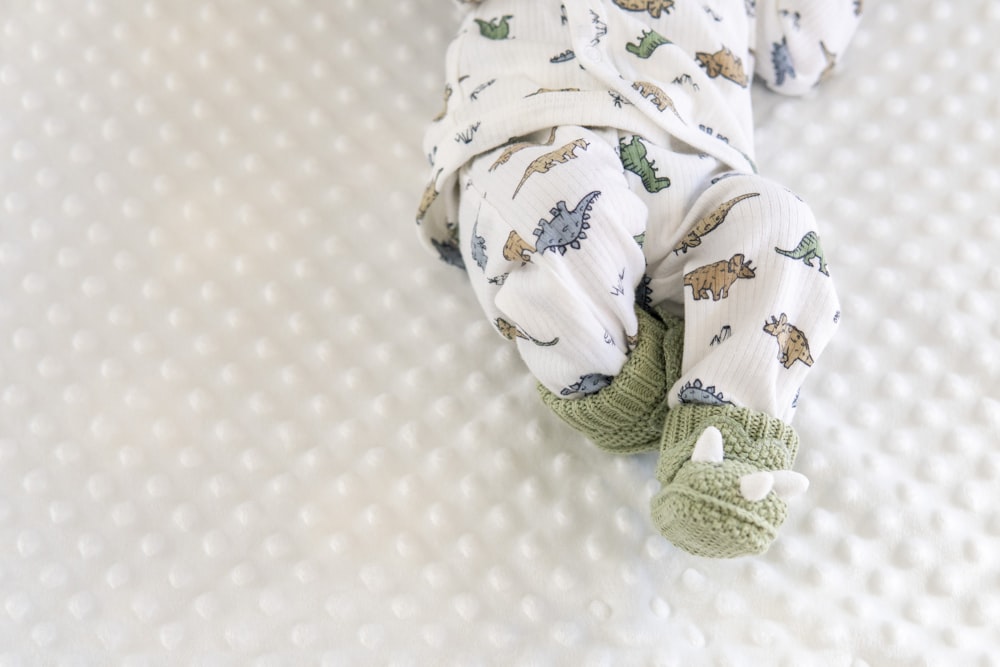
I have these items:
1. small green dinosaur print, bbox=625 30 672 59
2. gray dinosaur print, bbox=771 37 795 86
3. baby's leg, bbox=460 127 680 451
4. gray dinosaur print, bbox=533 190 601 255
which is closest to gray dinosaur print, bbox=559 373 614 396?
baby's leg, bbox=460 127 680 451

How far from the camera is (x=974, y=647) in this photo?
2.22 ft

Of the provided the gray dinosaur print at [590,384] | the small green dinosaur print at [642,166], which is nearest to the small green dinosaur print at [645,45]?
the small green dinosaur print at [642,166]

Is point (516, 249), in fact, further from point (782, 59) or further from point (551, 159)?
point (782, 59)

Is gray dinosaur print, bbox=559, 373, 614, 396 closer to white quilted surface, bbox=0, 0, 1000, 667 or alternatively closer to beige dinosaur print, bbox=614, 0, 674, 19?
white quilted surface, bbox=0, 0, 1000, 667

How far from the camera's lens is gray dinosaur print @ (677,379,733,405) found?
2.24ft

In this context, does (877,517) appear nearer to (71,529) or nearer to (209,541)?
(209,541)

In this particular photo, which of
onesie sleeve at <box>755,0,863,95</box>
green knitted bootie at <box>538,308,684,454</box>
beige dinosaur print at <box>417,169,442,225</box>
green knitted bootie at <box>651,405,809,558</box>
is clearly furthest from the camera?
onesie sleeve at <box>755,0,863,95</box>

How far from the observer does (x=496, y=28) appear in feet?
2.95

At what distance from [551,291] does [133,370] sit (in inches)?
17.8

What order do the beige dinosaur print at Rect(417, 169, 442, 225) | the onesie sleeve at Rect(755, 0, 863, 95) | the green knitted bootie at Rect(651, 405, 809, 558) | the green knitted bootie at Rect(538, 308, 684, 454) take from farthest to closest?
the onesie sleeve at Rect(755, 0, 863, 95) → the beige dinosaur print at Rect(417, 169, 442, 225) → the green knitted bootie at Rect(538, 308, 684, 454) → the green knitted bootie at Rect(651, 405, 809, 558)

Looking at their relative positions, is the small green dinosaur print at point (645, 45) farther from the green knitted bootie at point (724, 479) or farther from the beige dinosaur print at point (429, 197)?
the green knitted bootie at point (724, 479)

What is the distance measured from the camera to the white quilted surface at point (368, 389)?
2.38ft

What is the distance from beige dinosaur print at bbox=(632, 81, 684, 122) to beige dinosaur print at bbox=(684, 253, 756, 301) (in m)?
0.17

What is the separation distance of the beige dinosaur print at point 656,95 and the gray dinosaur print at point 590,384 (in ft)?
0.85
